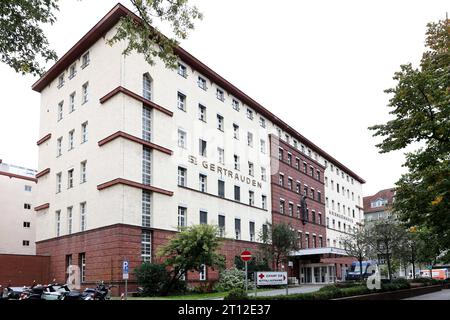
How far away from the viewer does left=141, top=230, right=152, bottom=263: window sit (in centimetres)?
3381

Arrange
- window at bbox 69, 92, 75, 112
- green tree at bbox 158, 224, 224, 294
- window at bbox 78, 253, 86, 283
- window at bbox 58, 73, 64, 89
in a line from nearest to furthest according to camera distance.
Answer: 1. green tree at bbox 158, 224, 224, 294
2. window at bbox 78, 253, 86, 283
3. window at bbox 69, 92, 75, 112
4. window at bbox 58, 73, 64, 89

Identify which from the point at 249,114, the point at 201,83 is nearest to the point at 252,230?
the point at 249,114

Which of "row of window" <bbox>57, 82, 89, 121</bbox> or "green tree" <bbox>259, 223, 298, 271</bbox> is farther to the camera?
"green tree" <bbox>259, 223, 298, 271</bbox>

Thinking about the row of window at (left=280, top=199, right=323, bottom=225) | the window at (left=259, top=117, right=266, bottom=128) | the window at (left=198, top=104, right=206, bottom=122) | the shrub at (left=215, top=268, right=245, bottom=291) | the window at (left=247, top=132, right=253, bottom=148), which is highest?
the window at (left=259, top=117, right=266, bottom=128)

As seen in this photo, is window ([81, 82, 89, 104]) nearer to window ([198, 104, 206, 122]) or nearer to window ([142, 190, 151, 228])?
window ([142, 190, 151, 228])

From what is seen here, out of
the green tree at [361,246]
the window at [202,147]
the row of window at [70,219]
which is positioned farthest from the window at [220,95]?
the green tree at [361,246]

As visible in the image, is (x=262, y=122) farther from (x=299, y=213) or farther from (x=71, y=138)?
(x=71, y=138)

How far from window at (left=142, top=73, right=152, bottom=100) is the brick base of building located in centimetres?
1078

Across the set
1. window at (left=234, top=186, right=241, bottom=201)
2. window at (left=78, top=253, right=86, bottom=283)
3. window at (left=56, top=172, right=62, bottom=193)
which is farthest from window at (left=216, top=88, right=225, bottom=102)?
window at (left=78, top=253, right=86, bottom=283)

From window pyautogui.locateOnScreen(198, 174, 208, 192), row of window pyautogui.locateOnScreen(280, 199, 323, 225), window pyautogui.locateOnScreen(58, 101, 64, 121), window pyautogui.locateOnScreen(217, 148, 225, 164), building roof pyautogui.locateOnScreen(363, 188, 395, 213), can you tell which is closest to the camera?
window pyautogui.locateOnScreen(198, 174, 208, 192)

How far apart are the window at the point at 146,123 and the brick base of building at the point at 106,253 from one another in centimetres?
738

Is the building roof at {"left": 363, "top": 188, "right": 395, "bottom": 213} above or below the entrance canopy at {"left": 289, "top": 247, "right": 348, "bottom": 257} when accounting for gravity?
above

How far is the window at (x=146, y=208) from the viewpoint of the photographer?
1351 inches

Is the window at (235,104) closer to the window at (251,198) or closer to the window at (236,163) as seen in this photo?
the window at (236,163)
